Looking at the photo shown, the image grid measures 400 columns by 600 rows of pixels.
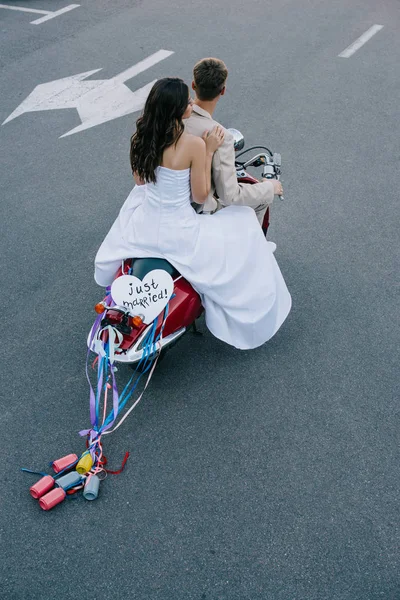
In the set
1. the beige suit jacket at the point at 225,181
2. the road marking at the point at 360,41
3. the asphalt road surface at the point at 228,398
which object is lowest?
the road marking at the point at 360,41

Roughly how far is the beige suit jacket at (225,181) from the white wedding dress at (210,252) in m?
0.10

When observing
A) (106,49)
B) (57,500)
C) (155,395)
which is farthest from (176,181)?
(106,49)

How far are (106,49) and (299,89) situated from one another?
2928 mm

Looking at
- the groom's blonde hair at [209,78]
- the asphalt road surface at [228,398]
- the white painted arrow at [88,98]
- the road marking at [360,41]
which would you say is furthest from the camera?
the road marking at [360,41]

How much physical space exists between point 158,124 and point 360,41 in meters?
6.92

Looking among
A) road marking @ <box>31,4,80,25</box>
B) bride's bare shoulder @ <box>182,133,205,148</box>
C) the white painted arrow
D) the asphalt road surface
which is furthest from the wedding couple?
road marking @ <box>31,4,80,25</box>

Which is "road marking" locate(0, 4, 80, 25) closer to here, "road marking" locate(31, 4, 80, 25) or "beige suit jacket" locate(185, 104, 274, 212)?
"road marking" locate(31, 4, 80, 25)

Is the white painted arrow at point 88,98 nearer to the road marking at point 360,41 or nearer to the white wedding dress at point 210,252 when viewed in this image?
the road marking at point 360,41

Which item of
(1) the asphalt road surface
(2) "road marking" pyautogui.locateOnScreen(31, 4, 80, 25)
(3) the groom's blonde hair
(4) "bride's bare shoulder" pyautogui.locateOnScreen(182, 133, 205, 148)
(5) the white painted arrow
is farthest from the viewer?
(2) "road marking" pyautogui.locateOnScreen(31, 4, 80, 25)

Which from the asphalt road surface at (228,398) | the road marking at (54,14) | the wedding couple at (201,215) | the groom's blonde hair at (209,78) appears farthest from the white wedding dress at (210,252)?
the road marking at (54,14)

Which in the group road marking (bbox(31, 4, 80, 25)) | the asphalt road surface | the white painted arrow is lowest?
the asphalt road surface

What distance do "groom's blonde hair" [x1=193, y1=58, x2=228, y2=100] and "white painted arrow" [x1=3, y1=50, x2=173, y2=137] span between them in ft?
11.1

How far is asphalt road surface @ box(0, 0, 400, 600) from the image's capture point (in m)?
2.99

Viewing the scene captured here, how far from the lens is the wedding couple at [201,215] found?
3.43 m
